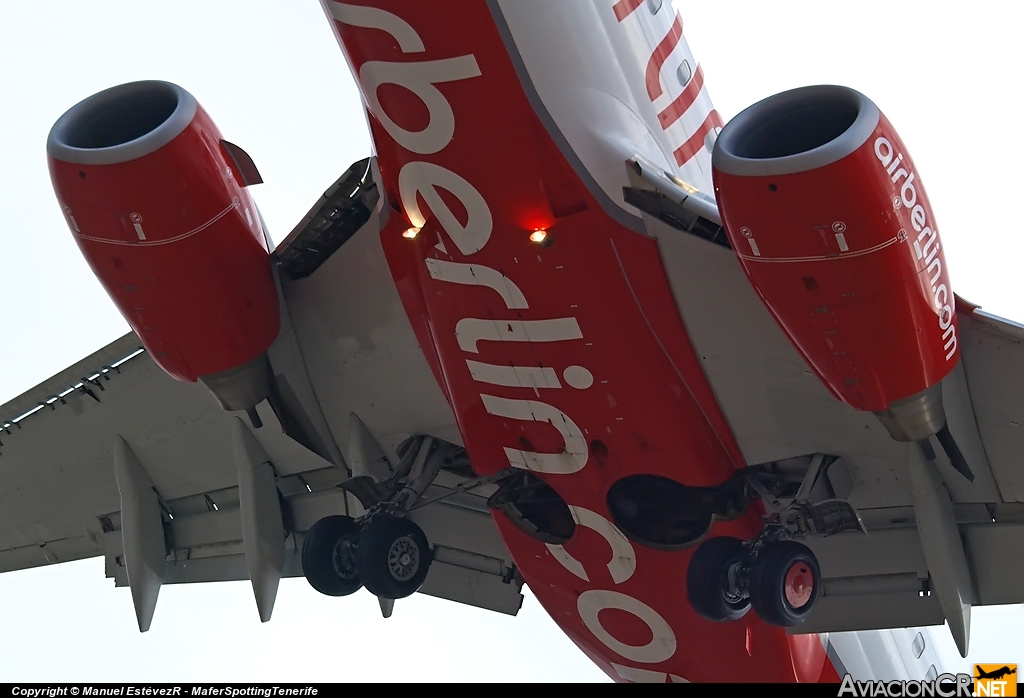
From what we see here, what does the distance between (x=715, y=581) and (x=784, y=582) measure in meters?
0.53

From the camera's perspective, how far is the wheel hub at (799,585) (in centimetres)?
1133

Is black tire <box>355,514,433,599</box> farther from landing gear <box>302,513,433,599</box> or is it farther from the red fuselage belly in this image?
the red fuselage belly

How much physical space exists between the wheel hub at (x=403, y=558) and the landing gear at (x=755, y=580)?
A: 2604 millimetres

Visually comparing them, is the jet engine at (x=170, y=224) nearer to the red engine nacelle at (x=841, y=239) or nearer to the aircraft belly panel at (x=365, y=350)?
the aircraft belly panel at (x=365, y=350)

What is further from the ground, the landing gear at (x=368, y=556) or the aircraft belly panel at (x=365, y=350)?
the aircraft belly panel at (x=365, y=350)

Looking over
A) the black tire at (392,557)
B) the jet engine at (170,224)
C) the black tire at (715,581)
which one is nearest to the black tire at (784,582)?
the black tire at (715,581)

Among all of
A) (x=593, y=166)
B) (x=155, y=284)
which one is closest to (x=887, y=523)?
(x=593, y=166)

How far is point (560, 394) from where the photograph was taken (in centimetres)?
1102

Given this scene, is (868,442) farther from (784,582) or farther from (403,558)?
(403,558)

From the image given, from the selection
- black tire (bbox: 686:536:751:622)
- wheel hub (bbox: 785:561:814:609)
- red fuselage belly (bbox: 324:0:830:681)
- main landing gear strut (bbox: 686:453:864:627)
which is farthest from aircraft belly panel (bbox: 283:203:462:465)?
wheel hub (bbox: 785:561:814:609)

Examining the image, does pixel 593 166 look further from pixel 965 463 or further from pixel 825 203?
pixel 965 463

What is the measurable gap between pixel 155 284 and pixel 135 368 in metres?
2.47

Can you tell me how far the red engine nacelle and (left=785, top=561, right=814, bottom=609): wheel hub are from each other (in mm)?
1987

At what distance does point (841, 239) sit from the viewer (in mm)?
9055
